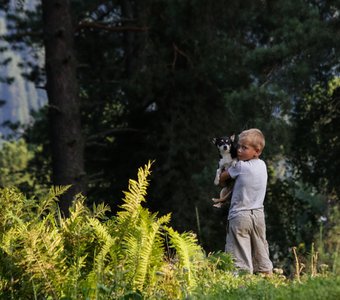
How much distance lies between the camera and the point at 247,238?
6.88 meters

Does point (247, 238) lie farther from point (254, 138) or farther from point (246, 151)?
point (254, 138)

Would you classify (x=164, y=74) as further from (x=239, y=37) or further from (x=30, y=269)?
(x=30, y=269)

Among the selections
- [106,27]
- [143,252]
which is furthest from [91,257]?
[106,27]

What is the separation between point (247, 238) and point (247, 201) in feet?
1.12

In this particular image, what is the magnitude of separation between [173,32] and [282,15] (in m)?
3.16

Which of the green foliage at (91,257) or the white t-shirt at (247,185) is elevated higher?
the white t-shirt at (247,185)

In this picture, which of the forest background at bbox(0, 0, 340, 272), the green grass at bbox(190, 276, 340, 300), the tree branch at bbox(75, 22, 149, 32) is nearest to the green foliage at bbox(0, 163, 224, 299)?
the green grass at bbox(190, 276, 340, 300)

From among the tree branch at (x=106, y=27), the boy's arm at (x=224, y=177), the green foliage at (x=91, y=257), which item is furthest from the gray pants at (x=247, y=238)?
the tree branch at (x=106, y=27)

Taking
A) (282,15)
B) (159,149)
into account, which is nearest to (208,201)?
(159,149)

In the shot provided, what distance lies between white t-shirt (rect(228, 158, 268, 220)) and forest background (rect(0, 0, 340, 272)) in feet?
22.6

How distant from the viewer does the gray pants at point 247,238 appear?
6828 mm

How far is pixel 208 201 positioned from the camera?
16.7 m

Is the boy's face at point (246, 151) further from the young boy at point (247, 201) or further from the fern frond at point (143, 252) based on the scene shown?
the fern frond at point (143, 252)

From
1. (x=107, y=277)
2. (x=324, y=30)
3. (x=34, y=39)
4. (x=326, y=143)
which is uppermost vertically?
(x=34, y=39)
